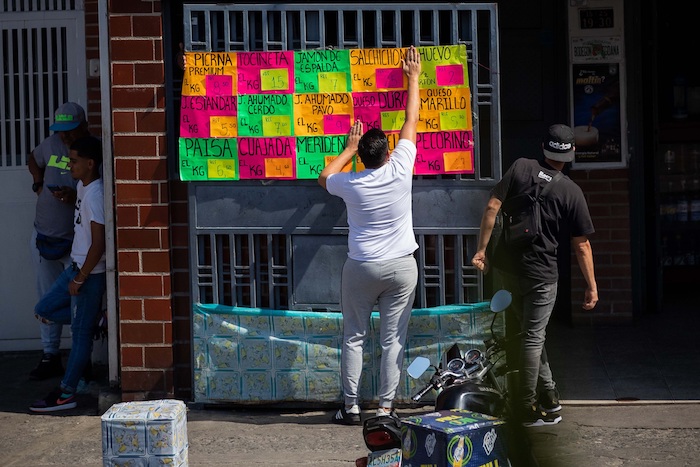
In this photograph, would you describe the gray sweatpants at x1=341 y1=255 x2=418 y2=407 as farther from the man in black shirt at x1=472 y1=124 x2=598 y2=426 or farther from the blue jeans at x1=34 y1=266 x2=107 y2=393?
the blue jeans at x1=34 y1=266 x2=107 y2=393

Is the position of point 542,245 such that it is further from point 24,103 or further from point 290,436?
point 24,103

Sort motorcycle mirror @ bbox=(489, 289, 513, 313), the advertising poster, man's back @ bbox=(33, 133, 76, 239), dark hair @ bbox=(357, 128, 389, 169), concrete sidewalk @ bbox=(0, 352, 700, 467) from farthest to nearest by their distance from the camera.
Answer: the advertising poster → man's back @ bbox=(33, 133, 76, 239) → dark hair @ bbox=(357, 128, 389, 169) → concrete sidewalk @ bbox=(0, 352, 700, 467) → motorcycle mirror @ bbox=(489, 289, 513, 313)

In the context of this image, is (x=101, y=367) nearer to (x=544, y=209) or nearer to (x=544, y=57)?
(x=544, y=209)

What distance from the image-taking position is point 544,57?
840cm

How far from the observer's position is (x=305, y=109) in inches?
250

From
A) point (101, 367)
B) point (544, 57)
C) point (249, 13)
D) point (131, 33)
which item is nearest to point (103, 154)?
point (131, 33)

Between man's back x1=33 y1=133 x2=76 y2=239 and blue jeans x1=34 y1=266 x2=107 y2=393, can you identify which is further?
man's back x1=33 y1=133 x2=76 y2=239

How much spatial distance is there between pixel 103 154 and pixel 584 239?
3102 millimetres

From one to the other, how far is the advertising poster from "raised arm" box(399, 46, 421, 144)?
7.96 ft

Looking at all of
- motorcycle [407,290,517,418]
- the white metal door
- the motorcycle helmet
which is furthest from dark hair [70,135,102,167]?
the motorcycle helmet

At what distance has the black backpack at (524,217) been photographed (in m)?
5.94

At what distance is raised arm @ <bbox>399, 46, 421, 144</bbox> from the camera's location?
19.7ft

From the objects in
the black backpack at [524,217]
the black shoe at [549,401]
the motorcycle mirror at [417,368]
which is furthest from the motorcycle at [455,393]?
the black backpack at [524,217]

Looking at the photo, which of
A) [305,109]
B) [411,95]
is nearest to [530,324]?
[411,95]
